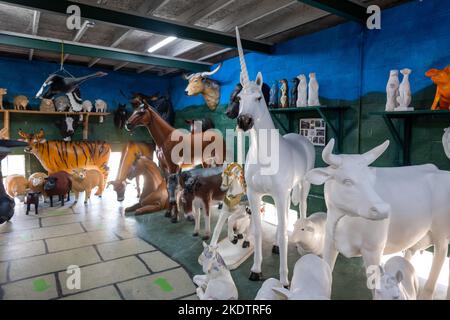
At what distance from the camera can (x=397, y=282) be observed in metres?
1.23

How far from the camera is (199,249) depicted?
9.45 feet

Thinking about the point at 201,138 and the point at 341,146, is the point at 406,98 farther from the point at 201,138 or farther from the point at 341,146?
the point at 201,138

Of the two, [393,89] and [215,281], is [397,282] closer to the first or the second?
[215,281]

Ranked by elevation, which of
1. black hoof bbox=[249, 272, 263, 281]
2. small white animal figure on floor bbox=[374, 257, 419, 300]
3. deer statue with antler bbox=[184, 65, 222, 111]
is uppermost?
deer statue with antler bbox=[184, 65, 222, 111]

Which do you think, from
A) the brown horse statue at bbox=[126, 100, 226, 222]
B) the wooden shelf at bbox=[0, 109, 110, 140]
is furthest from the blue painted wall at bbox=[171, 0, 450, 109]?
the wooden shelf at bbox=[0, 109, 110, 140]

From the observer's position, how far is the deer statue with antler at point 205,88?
4.66 m

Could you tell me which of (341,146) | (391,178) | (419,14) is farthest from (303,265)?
→ (419,14)

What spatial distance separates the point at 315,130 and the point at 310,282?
2441 millimetres

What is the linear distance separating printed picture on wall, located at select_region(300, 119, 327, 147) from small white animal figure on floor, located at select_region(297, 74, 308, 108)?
31cm

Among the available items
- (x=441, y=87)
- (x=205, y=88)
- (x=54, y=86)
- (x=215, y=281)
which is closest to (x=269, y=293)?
(x=215, y=281)

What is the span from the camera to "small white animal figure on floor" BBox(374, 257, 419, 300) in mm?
1186

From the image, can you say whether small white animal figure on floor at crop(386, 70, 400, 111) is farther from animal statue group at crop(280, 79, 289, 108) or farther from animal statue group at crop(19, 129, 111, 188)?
animal statue group at crop(19, 129, 111, 188)

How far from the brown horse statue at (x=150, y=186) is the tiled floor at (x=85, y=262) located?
1.33 ft

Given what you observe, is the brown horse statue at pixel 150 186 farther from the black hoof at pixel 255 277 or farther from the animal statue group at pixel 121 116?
the black hoof at pixel 255 277
